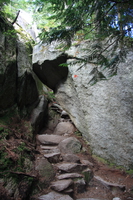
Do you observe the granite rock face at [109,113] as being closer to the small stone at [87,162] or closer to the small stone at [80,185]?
the small stone at [87,162]

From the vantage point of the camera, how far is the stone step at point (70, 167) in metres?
4.02

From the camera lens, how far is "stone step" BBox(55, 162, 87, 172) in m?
4.02

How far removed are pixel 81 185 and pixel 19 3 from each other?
12727 mm

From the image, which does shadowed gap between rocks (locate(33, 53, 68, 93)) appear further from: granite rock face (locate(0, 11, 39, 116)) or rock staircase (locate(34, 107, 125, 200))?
rock staircase (locate(34, 107, 125, 200))

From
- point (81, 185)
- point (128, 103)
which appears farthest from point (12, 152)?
point (128, 103)

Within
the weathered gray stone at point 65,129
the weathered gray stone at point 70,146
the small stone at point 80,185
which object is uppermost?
the weathered gray stone at point 65,129

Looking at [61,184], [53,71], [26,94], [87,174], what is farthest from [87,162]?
[53,71]

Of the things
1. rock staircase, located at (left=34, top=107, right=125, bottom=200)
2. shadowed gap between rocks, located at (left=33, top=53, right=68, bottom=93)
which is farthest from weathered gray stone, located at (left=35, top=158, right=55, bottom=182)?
shadowed gap between rocks, located at (left=33, top=53, right=68, bottom=93)

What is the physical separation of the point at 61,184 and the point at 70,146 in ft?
6.35

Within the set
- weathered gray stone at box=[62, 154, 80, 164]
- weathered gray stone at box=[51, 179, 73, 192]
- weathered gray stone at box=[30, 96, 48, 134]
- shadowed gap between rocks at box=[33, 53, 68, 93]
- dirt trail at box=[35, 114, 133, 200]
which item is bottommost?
dirt trail at box=[35, 114, 133, 200]

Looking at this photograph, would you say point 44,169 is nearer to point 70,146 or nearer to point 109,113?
point 70,146

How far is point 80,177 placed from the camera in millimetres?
3854

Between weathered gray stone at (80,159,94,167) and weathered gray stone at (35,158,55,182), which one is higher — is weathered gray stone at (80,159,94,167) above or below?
below

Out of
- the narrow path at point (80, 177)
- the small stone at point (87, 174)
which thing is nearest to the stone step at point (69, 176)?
the narrow path at point (80, 177)
